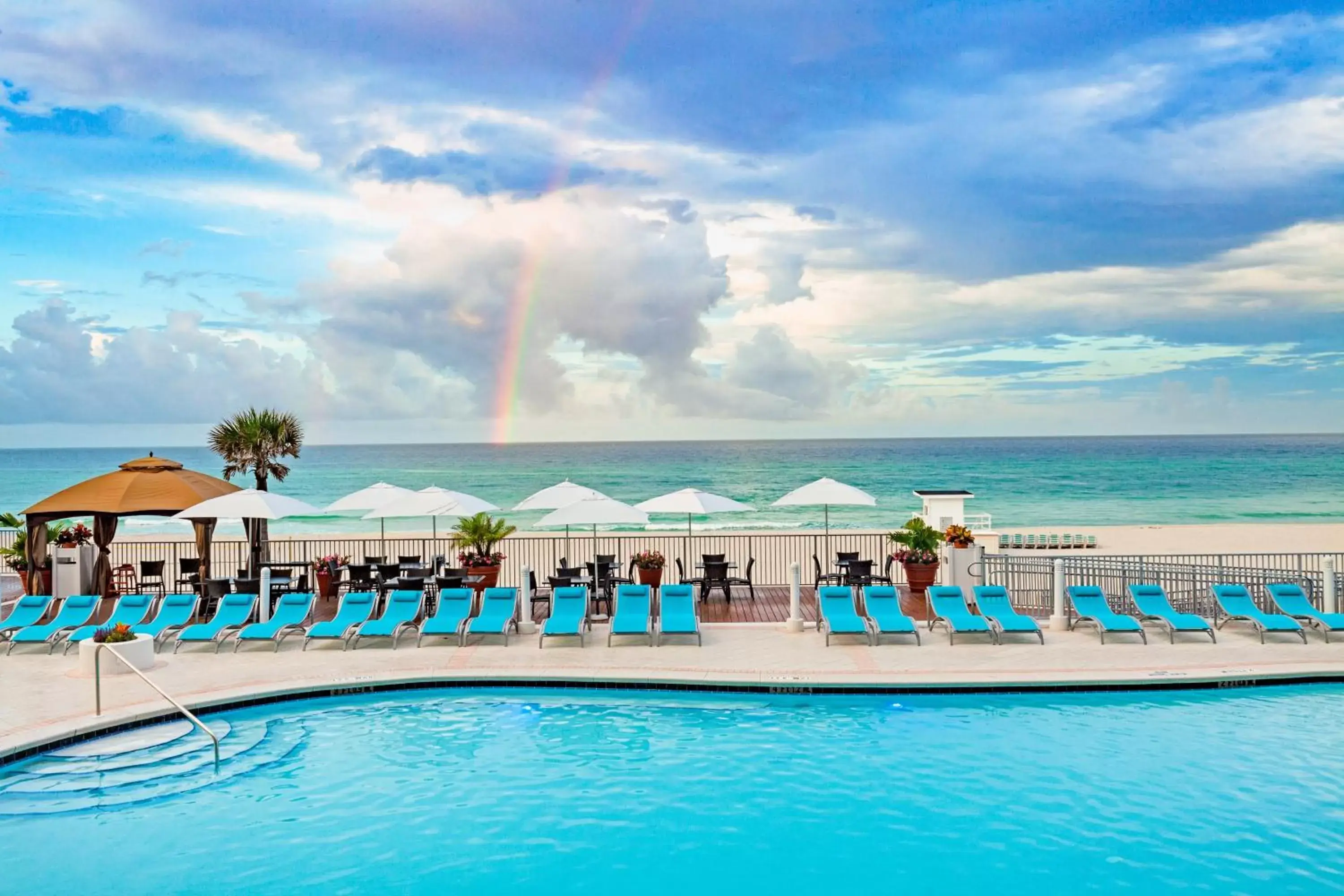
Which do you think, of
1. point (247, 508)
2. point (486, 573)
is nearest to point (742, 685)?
point (486, 573)

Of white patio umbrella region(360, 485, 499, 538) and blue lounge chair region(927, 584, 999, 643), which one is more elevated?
white patio umbrella region(360, 485, 499, 538)

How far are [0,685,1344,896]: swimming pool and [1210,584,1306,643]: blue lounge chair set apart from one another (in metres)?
2.13

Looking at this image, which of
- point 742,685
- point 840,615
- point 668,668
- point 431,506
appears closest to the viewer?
point 742,685

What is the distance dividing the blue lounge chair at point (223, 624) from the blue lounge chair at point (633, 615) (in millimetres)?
5081

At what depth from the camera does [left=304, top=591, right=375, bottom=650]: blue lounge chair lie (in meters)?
12.4

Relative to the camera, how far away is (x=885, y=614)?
12758 millimetres

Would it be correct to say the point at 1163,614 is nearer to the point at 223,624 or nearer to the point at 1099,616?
the point at 1099,616

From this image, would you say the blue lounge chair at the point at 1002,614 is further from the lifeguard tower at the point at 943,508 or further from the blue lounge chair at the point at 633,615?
the blue lounge chair at the point at 633,615

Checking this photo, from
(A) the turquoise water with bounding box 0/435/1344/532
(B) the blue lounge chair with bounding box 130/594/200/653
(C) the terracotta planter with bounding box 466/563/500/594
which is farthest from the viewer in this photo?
(A) the turquoise water with bounding box 0/435/1344/532

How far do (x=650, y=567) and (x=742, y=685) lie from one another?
529 centimetres

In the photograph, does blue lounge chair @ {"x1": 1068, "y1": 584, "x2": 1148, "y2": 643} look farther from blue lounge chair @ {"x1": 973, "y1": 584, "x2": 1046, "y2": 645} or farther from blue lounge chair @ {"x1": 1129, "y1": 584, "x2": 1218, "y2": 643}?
blue lounge chair @ {"x1": 973, "y1": 584, "x2": 1046, "y2": 645}

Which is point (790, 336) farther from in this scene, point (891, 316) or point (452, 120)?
point (452, 120)

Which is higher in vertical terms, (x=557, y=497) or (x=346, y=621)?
(x=557, y=497)

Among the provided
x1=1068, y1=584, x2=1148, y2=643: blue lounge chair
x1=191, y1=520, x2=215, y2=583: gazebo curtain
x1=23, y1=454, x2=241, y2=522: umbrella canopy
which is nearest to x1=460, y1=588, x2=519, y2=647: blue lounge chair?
x1=23, y1=454, x2=241, y2=522: umbrella canopy
